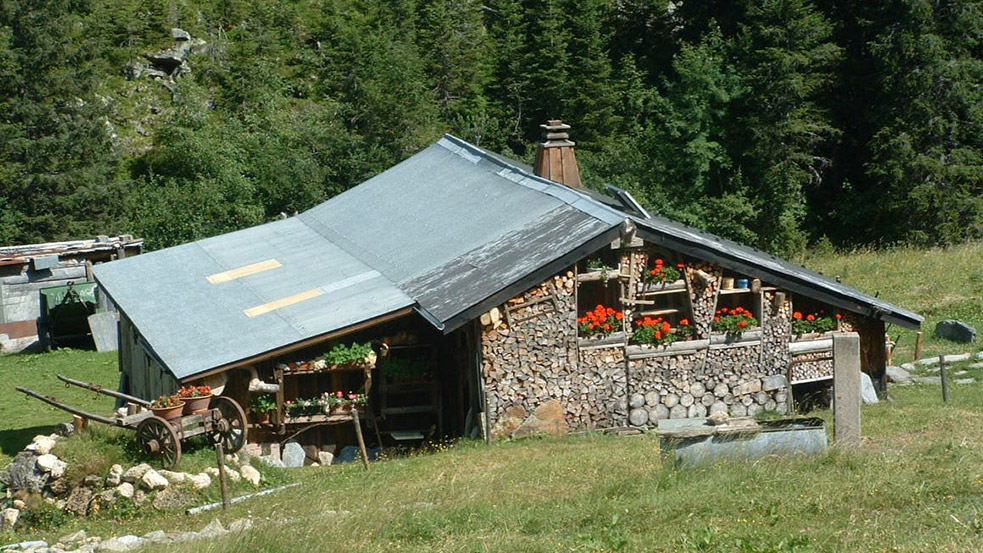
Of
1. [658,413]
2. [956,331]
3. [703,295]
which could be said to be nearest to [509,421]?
[658,413]

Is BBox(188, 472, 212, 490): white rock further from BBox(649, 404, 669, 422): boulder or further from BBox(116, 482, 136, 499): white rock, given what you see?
BBox(649, 404, 669, 422): boulder

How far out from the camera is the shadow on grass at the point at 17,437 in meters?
21.3

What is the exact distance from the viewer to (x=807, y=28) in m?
42.2

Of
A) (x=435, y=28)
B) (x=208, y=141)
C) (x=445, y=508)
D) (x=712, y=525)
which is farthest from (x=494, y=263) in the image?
(x=435, y=28)

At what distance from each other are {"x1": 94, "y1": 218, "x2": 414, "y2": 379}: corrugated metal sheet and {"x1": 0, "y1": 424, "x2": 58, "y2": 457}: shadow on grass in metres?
3.10

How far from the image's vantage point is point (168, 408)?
1666 centimetres

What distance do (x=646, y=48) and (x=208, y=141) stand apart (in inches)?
862

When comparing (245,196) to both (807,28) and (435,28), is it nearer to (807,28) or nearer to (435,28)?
(435,28)

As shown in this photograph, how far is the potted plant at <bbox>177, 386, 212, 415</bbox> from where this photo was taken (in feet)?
56.1

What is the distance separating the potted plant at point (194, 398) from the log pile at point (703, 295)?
7.89 m

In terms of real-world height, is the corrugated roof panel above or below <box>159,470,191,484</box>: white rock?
above

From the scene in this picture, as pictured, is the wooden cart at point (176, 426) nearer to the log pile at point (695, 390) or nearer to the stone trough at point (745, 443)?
the log pile at point (695, 390)

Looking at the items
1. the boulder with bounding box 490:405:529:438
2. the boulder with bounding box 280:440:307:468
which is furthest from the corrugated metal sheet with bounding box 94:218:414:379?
A: the boulder with bounding box 490:405:529:438

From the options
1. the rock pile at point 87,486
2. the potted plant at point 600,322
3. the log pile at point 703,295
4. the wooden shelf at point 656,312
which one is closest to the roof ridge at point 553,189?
the potted plant at point 600,322
